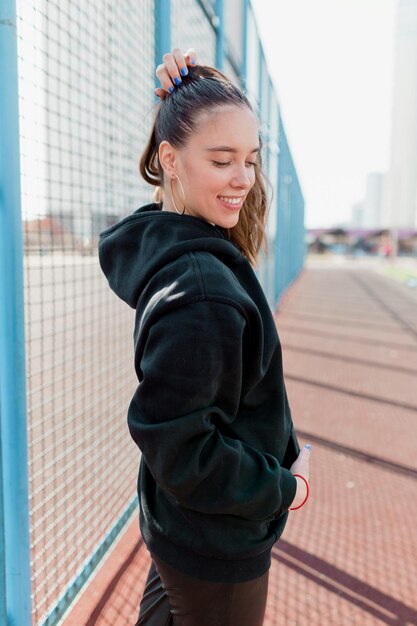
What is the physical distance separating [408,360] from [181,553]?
5871mm

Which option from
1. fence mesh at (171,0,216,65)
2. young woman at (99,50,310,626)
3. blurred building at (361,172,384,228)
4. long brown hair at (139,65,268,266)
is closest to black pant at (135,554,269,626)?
young woman at (99,50,310,626)

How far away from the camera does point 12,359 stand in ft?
4.28

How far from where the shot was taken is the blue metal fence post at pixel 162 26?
7.64ft

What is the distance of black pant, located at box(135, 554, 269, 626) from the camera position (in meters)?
1.06

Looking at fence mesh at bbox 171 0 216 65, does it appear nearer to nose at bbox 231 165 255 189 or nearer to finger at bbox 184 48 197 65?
finger at bbox 184 48 197 65

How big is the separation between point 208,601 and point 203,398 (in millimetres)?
461

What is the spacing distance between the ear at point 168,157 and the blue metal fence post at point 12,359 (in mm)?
385

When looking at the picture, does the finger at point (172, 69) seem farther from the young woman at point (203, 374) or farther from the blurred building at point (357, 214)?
the blurred building at point (357, 214)

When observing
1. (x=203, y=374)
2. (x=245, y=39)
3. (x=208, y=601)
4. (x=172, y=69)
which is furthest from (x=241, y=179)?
(x=245, y=39)

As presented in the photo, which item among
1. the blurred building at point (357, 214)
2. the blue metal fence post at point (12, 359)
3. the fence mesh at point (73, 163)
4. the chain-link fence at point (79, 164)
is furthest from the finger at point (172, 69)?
the blurred building at point (357, 214)

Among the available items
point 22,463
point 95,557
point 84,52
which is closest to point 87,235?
point 84,52

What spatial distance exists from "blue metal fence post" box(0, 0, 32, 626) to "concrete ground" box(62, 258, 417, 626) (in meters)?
0.55

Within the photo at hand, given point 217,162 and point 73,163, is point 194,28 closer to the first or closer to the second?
point 73,163

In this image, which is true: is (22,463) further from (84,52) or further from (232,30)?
(232,30)
